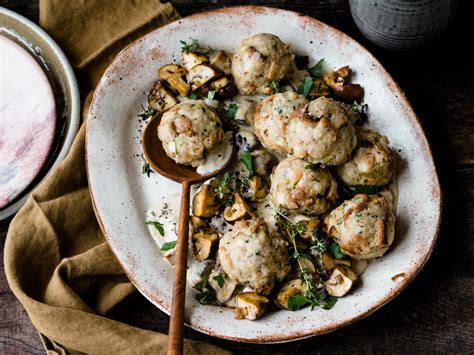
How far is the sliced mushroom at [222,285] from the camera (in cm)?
318

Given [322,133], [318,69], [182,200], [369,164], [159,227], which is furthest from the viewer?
[318,69]

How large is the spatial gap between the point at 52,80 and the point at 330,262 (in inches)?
64.3

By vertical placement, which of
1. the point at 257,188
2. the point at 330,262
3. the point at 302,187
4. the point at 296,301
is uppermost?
the point at 302,187

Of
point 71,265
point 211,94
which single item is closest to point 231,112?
point 211,94

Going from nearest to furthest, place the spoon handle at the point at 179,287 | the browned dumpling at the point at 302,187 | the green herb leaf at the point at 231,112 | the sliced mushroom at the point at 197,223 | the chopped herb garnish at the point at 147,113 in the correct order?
1. the spoon handle at the point at 179,287
2. the browned dumpling at the point at 302,187
3. the sliced mushroom at the point at 197,223
4. the green herb leaf at the point at 231,112
5. the chopped herb garnish at the point at 147,113

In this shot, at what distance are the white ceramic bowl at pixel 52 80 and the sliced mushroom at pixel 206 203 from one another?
0.74m

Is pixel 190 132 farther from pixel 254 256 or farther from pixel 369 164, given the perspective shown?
pixel 369 164

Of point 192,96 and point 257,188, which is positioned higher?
point 192,96

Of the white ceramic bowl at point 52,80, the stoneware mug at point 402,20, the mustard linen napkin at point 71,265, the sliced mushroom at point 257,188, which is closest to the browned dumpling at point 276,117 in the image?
the sliced mushroom at point 257,188

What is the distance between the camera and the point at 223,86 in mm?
3322

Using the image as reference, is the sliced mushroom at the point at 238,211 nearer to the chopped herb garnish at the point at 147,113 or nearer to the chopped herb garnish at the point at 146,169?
the chopped herb garnish at the point at 146,169

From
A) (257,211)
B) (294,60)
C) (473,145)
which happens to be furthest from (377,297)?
(294,60)

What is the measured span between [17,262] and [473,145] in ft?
7.27

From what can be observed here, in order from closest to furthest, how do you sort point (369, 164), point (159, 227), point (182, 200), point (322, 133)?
1. point (322, 133)
2. point (369, 164)
3. point (182, 200)
4. point (159, 227)
